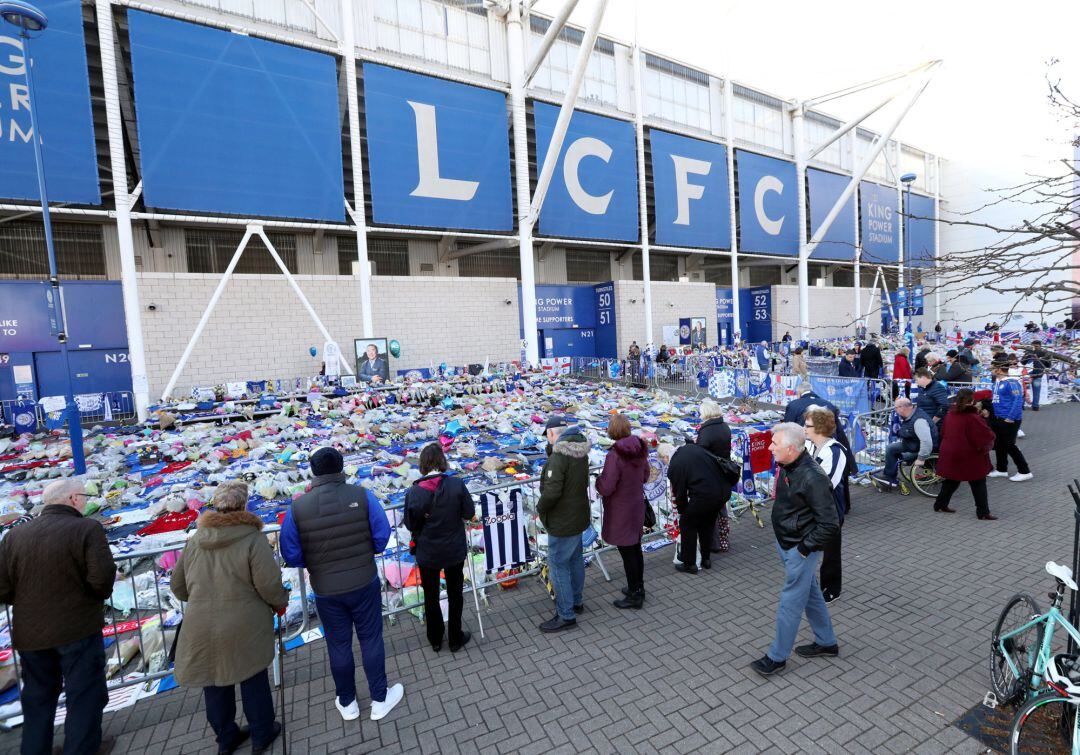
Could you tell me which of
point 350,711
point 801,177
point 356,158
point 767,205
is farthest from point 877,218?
point 350,711

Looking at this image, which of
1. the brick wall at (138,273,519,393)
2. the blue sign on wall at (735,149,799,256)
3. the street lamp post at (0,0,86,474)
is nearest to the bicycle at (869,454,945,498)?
the street lamp post at (0,0,86,474)

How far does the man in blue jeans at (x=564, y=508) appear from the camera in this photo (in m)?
4.52

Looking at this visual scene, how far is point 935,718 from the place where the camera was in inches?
136

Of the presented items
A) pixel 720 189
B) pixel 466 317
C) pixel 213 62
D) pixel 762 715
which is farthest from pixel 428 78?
pixel 762 715

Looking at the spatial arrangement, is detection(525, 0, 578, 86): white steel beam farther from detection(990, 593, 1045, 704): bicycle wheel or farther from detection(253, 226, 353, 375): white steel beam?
detection(990, 593, 1045, 704): bicycle wheel

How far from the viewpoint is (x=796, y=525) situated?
371 centimetres

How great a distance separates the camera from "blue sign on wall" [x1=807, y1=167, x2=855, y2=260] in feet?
113

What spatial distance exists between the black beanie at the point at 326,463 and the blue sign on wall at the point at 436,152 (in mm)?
17836

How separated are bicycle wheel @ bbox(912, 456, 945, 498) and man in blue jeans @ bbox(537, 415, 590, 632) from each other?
6.14 meters

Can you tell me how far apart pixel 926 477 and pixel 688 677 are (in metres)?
6.25

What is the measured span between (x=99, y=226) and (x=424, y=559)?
870 inches

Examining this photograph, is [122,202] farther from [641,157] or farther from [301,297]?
[641,157]

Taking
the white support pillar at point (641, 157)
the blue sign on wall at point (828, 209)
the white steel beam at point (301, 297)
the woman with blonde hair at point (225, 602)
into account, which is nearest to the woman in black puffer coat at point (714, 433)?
the woman with blonde hair at point (225, 602)

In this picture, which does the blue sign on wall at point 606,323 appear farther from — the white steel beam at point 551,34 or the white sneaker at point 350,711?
the white sneaker at point 350,711
